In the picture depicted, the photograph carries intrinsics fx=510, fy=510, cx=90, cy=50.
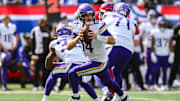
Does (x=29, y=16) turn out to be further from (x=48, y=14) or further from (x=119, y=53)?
(x=119, y=53)

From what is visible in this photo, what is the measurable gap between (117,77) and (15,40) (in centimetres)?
579

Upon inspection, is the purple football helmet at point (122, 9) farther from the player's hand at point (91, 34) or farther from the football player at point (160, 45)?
the football player at point (160, 45)

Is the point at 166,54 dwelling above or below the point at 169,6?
below

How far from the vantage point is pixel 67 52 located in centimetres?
1024

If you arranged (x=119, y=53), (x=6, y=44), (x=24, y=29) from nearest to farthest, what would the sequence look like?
(x=119, y=53), (x=6, y=44), (x=24, y=29)

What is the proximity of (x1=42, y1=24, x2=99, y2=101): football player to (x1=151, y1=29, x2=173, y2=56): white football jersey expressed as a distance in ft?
16.3

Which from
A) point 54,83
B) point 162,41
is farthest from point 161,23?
point 54,83

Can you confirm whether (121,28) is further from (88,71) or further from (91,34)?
(91,34)

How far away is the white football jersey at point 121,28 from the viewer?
9742 mm

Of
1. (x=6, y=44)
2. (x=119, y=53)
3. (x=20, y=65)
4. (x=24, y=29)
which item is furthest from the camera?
(x=24, y=29)

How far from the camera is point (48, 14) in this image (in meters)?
15.3

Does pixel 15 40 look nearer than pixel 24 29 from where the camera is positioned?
Yes

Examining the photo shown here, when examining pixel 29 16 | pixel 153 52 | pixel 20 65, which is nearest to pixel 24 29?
pixel 29 16

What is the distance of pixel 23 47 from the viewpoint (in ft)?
55.7
